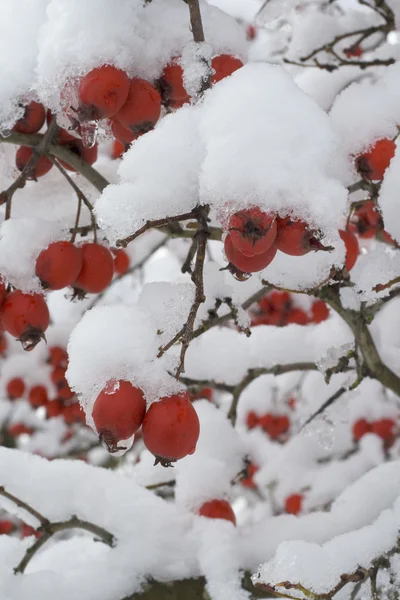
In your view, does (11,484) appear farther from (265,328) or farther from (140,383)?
(265,328)

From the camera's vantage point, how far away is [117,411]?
938mm

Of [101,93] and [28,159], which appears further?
[28,159]

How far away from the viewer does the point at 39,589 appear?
1478mm


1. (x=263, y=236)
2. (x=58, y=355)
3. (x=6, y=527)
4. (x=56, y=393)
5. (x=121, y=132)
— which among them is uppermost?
(x=263, y=236)

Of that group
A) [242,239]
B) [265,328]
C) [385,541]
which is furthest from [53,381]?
[242,239]

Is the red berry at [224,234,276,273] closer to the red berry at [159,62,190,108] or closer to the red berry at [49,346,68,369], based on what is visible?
the red berry at [159,62,190,108]

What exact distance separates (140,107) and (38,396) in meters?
3.27

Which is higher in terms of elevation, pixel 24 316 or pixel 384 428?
pixel 24 316

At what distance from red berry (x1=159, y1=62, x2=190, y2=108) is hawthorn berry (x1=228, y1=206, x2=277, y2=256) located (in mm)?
615

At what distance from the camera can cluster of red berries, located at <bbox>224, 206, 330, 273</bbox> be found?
2.85ft

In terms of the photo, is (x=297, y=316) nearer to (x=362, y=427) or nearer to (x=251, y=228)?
(x=362, y=427)

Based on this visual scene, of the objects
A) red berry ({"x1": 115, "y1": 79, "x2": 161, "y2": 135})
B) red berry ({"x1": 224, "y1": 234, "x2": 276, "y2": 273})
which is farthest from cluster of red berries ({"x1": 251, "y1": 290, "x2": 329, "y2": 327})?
red berry ({"x1": 224, "y1": 234, "x2": 276, "y2": 273})

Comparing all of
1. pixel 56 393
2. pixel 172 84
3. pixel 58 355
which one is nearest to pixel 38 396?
pixel 56 393

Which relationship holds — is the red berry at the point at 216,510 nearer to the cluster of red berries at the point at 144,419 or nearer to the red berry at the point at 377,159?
the cluster of red berries at the point at 144,419
